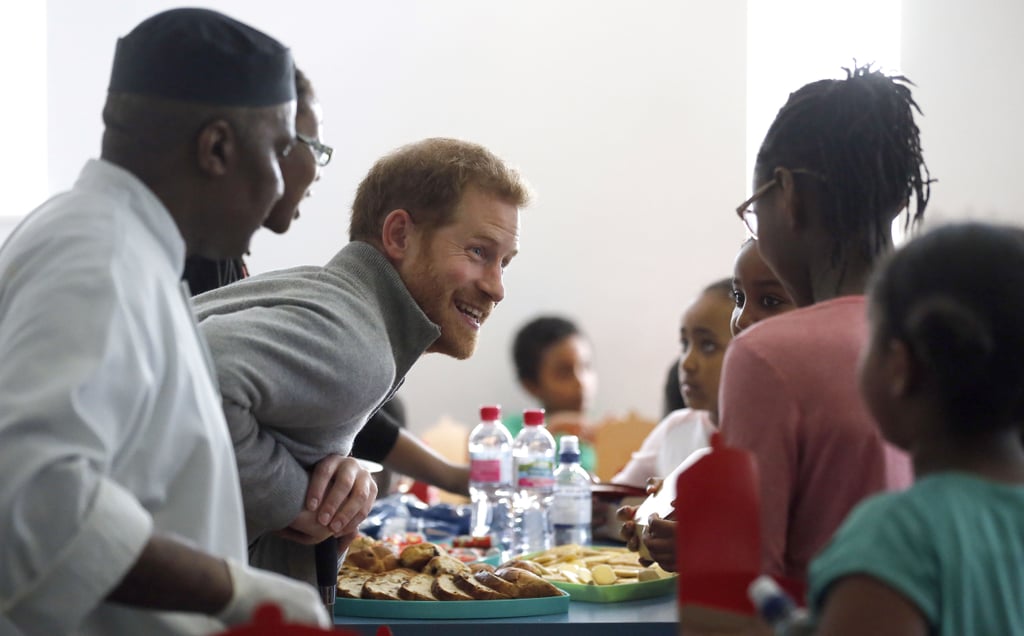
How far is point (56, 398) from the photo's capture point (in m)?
1.16

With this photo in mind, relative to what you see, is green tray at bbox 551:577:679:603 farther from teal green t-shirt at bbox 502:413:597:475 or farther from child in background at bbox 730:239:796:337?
teal green t-shirt at bbox 502:413:597:475

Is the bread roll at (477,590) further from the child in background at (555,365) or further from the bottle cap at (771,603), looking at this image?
the child in background at (555,365)

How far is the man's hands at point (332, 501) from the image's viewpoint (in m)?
1.96

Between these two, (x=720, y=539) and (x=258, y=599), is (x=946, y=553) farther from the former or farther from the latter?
(x=258, y=599)

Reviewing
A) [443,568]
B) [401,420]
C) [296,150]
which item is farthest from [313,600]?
[401,420]

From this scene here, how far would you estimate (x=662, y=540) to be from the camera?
197 centimetres

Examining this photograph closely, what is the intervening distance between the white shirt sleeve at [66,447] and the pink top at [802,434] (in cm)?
69

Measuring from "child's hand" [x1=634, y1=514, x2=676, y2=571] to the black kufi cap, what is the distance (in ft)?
3.15

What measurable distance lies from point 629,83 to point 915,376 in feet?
17.0

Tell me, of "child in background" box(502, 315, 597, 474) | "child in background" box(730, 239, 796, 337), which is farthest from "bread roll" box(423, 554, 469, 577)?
"child in background" box(502, 315, 597, 474)

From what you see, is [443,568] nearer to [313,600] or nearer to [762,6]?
[313,600]

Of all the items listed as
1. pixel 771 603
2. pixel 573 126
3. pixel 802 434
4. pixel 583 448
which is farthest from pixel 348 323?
pixel 573 126

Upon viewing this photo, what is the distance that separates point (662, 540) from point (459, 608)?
0.43 meters

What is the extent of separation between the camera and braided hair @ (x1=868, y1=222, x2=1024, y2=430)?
1.15 meters
